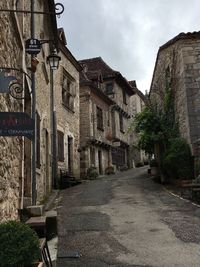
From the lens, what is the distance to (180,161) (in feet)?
40.6

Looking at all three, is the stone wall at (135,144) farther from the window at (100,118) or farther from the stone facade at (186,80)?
the stone facade at (186,80)

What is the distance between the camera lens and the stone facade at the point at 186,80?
1260 centimetres

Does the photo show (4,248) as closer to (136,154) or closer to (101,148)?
(101,148)

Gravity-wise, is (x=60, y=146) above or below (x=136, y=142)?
below

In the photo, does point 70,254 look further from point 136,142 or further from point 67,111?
point 136,142

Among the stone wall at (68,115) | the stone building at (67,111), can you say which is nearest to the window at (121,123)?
the stone building at (67,111)

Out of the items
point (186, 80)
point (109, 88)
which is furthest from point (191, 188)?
point (109, 88)

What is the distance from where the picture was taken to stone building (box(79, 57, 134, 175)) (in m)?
20.7

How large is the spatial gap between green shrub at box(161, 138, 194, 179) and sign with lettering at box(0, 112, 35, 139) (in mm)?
9076

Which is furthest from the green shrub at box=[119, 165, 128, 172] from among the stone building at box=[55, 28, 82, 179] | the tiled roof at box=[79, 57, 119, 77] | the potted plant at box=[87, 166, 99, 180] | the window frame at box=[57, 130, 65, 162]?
the window frame at box=[57, 130, 65, 162]

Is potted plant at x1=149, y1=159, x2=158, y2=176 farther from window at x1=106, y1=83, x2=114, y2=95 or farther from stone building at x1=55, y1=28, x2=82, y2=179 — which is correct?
window at x1=106, y1=83, x2=114, y2=95

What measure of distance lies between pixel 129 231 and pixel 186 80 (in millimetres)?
7580

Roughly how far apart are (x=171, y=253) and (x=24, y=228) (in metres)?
2.87

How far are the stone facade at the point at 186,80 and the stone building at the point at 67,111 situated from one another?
16.0 ft
